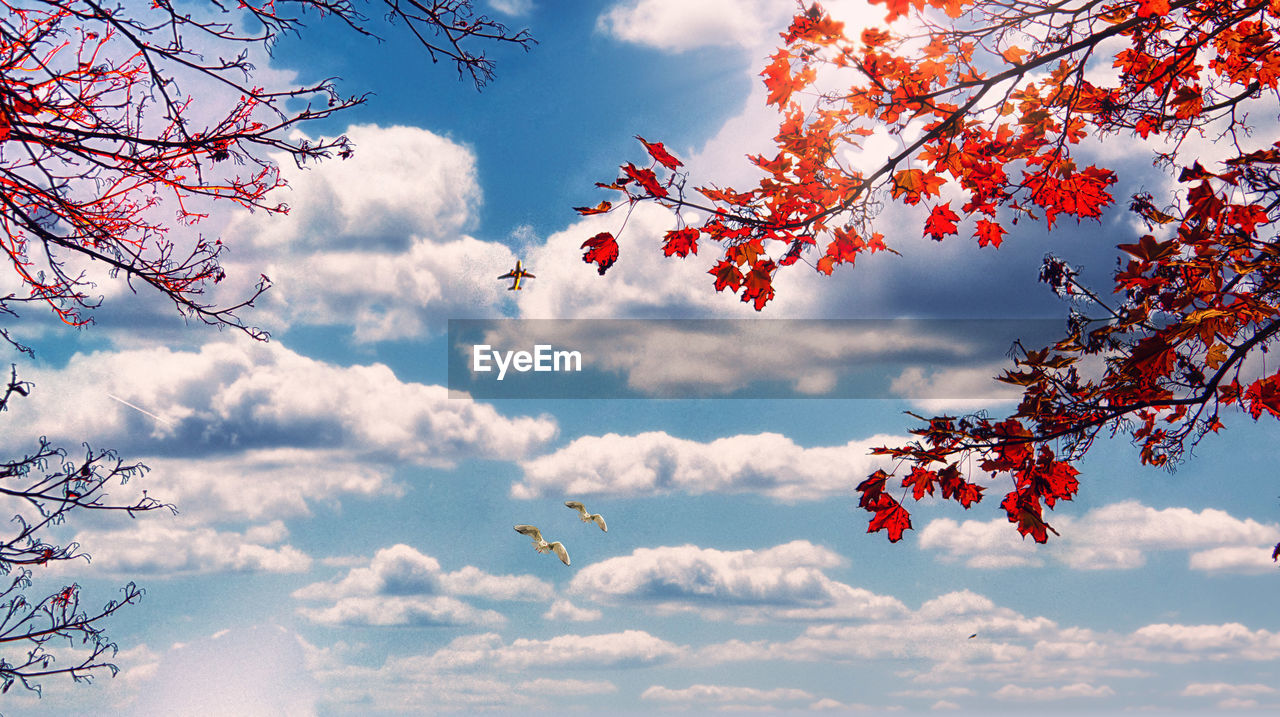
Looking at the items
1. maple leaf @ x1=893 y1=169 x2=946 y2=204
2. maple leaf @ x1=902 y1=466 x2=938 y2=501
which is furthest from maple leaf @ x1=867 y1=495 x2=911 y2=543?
maple leaf @ x1=893 y1=169 x2=946 y2=204

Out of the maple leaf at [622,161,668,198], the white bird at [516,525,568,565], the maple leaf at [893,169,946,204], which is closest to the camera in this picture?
the maple leaf at [622,161,668,198]

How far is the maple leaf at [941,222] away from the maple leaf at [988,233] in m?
0.36

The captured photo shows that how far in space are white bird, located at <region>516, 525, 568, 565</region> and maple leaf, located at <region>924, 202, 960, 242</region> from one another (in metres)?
6.16

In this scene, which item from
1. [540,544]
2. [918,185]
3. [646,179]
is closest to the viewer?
[646,179]

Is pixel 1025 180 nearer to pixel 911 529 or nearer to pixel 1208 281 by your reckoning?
pixel 1208 281

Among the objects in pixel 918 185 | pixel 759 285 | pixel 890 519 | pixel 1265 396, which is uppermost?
pixel 918 185

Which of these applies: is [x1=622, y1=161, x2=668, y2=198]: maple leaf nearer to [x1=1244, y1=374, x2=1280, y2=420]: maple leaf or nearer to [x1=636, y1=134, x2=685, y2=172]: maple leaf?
[x1=636, y1=134, x2=685, y2=172]: maple leaf

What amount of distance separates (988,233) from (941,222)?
0.64m

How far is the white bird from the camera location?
35.2 ft

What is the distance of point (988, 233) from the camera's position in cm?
794

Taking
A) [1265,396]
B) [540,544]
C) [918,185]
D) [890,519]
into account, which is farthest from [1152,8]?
[540,544]

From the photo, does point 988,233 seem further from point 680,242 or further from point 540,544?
point 540,544

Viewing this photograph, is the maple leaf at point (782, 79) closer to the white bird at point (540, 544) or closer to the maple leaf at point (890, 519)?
the maple leaf at point (890, 519)

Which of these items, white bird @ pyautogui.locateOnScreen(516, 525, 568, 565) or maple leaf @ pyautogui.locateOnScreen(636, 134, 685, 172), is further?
white bird @ pyautogui.locateOnScreen(516, 525, 568, 565)
